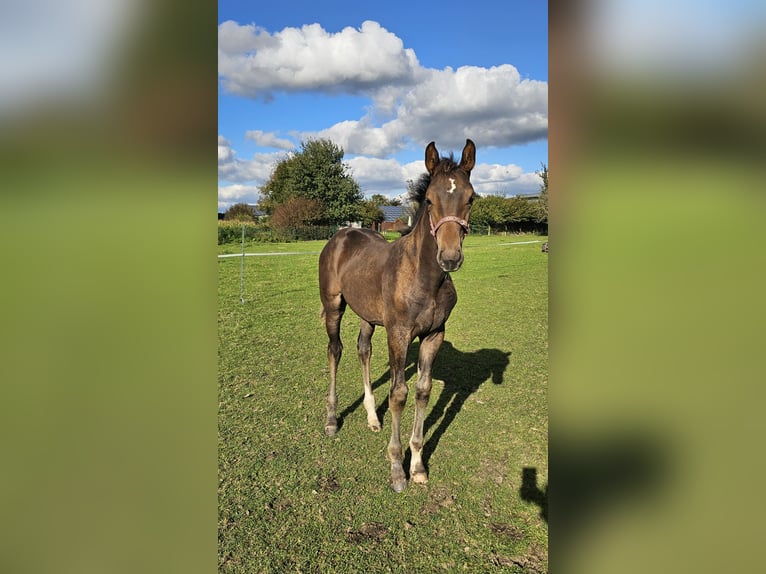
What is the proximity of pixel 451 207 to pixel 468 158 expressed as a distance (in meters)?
0.48

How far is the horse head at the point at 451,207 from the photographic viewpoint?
9.36 feet

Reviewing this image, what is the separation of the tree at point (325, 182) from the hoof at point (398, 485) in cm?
4972

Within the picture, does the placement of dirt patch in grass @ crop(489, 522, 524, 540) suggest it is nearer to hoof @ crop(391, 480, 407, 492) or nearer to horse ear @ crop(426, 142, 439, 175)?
→ hoof @ crop(391, 480, 407, 492)

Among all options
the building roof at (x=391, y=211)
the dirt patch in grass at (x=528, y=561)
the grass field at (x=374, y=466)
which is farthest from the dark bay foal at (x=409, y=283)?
the building roof at (x=391, y=211)

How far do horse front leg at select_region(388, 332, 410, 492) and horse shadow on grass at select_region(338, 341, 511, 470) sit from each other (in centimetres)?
39

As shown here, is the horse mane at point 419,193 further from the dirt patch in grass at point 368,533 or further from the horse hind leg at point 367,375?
the dirt patch in grass at point 368,533

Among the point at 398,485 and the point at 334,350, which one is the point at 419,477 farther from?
the point at 334,350

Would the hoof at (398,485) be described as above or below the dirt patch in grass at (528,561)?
above

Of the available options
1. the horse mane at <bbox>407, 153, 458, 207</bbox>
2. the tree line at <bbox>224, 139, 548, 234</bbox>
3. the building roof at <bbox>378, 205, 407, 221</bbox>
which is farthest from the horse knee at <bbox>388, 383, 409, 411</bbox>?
the building roof at <bbox>378, 205, 407, 221</bbox>

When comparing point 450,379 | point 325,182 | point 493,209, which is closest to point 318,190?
point 325,182
